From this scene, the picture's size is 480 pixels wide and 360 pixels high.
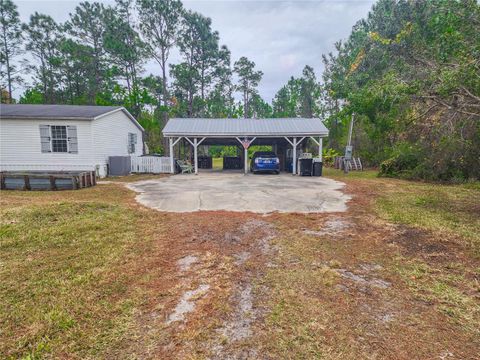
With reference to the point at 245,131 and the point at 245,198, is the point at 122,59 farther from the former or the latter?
the point at 245,198

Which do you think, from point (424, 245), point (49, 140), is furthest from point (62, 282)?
point (49, 140)

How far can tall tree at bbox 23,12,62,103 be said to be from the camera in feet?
94.6

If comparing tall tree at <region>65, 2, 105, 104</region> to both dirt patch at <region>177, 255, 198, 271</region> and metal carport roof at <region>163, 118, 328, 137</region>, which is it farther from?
dirt patch at <region>177, 255, 198, 271</region>

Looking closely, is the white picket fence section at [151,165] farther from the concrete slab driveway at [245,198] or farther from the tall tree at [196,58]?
the tall tree at [196,58]

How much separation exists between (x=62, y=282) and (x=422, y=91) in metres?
8.45

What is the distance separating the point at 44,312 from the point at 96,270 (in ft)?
3.08

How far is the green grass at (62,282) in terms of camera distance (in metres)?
2.30

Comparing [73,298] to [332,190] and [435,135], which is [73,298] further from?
[435,135]

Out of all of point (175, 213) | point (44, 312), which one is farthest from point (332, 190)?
point (44, 312)

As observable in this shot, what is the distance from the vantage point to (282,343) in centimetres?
225

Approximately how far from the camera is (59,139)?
1328cm

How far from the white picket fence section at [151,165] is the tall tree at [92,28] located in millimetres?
19236

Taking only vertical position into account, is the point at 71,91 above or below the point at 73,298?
above

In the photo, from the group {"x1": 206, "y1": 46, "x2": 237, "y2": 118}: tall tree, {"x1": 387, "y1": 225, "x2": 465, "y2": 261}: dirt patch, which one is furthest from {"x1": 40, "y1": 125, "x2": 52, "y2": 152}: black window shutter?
{"x1": 206, "y1": 46, "x2": 237, "y2": 118}: tall tree
